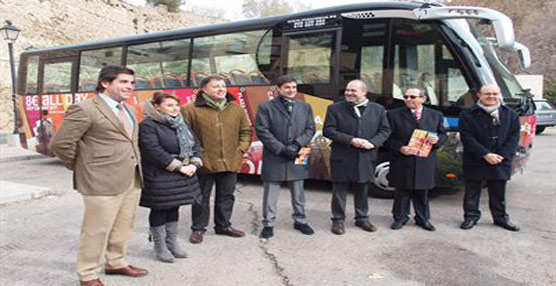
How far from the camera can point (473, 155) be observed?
4879 mm

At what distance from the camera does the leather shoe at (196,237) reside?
4.46 meters

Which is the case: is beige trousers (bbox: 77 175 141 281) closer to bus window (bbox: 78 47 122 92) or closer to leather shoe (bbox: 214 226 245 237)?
leather shoe (bbox: 214 226 245 237)

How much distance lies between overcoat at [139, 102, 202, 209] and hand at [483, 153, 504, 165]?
3177mm

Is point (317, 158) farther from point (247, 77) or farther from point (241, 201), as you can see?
point (247, 77)

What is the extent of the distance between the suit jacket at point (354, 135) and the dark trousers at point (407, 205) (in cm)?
51

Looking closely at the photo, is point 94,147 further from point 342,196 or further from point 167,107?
point 342,196

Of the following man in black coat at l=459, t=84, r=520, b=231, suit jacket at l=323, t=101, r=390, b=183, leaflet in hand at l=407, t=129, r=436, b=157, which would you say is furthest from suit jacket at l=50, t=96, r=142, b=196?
man in black coat at l=459, t=84, r=520, b=231

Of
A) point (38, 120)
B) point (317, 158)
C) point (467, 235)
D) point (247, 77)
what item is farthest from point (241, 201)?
point (38, 120)

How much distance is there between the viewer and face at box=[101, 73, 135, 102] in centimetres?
319

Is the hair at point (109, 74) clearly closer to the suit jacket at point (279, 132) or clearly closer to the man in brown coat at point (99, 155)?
the man in brown coat at point (99, 155)

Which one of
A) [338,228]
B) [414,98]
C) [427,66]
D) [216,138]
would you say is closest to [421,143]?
[414,98]

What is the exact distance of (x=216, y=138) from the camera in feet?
14.4

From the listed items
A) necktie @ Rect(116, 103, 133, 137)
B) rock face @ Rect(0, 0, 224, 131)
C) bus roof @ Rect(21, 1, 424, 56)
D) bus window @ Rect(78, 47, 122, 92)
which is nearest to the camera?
necktie @ Rect(116, 103, 133, 137)

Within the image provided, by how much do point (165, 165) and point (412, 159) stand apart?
267 cm
